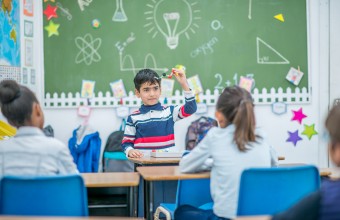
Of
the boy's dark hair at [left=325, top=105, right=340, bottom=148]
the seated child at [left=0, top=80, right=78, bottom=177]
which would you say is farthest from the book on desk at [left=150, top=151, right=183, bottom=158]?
the boy's dark hair at [left=325, top=105, right=340, bottom=148]

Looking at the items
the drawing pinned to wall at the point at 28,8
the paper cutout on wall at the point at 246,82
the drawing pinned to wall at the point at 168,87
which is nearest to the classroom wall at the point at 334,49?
the paper cutout on wall at the point at 246,82

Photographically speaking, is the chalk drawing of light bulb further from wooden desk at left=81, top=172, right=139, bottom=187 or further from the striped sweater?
wooden desk at left=81, top=172, right=139, bottom=187

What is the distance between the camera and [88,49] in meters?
5.50

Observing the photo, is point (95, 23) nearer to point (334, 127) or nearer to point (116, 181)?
point (116, 181)

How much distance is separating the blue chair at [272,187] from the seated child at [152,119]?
1719 millimetres

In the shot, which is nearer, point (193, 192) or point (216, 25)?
point (193, 192)

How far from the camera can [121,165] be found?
209 inches

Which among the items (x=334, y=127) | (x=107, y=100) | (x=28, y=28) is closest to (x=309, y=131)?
(x=107, y=100)

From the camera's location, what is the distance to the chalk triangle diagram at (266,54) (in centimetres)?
557

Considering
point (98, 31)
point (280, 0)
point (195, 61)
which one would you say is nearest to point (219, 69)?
point (195, 61)

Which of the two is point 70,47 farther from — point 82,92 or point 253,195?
point 253,195

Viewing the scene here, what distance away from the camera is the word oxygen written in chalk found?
5.52m

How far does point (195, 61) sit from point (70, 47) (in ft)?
4.43

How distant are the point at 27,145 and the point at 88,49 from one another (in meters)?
3.38
